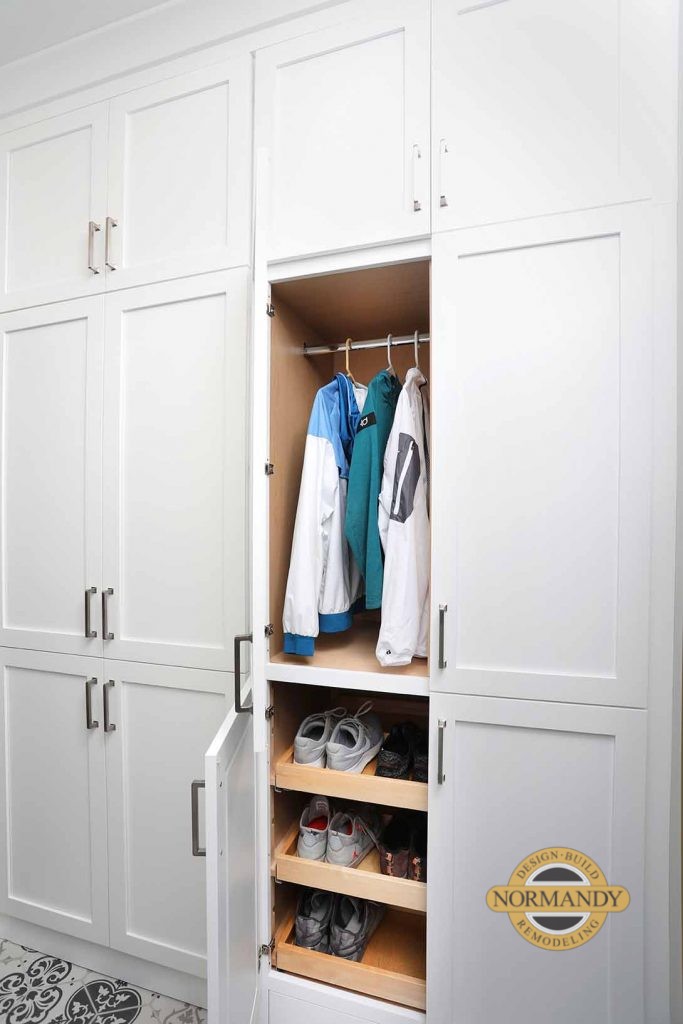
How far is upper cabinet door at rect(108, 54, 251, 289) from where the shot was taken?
1.36m

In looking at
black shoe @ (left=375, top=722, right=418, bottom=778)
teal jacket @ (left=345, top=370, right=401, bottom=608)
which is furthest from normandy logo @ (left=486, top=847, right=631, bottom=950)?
teal jacket @ (left=345, top=370, right=401, bottom=608)

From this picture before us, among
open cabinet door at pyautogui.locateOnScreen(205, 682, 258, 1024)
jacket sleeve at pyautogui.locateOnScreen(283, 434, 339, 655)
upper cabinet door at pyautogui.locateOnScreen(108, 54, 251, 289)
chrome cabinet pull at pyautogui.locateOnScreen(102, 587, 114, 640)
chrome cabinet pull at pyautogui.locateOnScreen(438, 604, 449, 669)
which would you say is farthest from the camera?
chrome cabinet pull at pyautogui.locateOnScreen(102, 587, 114, 640)

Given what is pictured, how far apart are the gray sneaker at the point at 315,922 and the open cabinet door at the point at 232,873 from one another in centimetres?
13

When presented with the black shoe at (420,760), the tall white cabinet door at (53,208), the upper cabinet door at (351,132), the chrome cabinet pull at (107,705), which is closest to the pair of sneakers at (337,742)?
the black shoe at (420,760)

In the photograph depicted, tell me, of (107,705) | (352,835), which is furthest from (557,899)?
(107,705)

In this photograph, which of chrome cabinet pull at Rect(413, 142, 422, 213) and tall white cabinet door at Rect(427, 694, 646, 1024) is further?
chrome cabinet pull at Rect(413, 142, 422, 213)

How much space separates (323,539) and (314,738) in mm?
571

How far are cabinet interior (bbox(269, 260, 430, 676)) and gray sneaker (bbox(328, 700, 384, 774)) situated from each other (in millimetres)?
190

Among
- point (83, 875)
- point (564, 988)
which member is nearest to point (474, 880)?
point (564, 988)

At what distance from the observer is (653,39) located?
99cm

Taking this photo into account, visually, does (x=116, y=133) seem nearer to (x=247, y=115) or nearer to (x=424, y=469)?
(x=247, y=115)

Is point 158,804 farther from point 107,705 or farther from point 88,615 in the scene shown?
point 88,615

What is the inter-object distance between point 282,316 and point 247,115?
54cm

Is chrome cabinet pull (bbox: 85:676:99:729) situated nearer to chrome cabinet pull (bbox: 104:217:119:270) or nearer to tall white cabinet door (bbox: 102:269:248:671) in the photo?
tall white cabinet door (bbox: 102:269:248:671)
